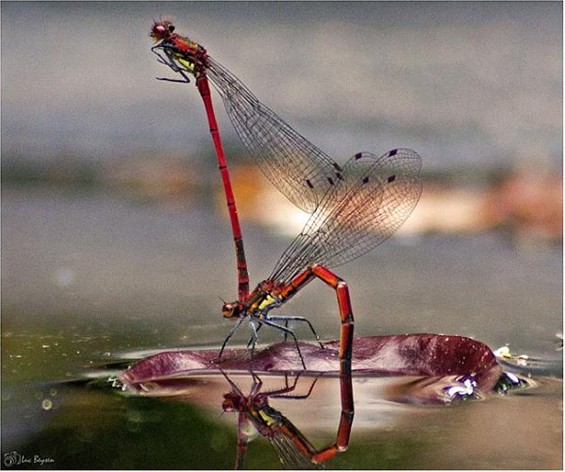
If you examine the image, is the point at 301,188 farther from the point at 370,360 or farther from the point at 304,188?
the point at 370,360

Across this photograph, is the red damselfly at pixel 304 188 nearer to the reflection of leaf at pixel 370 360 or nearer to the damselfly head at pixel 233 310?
the damselfly head at pixel 233 310

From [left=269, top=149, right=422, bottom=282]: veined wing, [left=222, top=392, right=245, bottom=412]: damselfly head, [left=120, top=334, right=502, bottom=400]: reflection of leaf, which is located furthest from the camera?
[left=269, top=149, right=422, bottom=282]: veined wing

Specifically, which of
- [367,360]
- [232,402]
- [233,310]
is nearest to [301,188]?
[233,310]

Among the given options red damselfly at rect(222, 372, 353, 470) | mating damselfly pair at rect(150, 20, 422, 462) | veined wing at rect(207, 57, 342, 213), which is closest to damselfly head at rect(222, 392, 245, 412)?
red damselfly at rect(222, 372, 353, 470)

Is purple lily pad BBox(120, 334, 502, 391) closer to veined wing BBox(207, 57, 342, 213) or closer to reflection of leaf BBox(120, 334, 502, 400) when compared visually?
reflection of leaf BBox(120, 334, 502, 400)

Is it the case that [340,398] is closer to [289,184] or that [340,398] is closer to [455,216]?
[289,184]

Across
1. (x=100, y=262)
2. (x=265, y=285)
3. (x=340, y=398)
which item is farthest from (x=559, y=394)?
(x=100, y=262)
